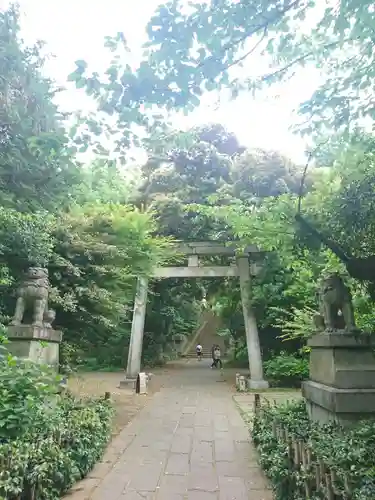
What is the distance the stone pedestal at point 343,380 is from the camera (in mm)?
4270

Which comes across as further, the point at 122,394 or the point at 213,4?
the point at 122,394

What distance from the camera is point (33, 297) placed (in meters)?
6.21

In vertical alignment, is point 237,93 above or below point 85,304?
above

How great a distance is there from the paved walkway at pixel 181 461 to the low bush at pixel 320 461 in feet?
1.30

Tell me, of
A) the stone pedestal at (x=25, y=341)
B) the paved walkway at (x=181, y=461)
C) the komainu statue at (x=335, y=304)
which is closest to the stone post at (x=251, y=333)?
the paved walkway at (x=181, y=461)

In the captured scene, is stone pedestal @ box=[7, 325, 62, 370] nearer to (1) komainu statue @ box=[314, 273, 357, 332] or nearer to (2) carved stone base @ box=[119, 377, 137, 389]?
(1) komainu statue @ box=[314, 273, 357, 332]

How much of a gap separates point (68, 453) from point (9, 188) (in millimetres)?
4759

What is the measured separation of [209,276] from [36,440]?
10.9 metres

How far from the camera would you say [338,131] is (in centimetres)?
431

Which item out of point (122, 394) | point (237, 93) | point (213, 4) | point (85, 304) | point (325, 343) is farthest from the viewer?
point (122, 394)

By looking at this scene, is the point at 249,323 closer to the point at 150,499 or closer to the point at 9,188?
the point at 9,188

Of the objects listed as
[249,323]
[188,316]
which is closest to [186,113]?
[249,323]

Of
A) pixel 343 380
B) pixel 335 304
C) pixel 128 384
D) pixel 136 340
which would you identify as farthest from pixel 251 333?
pixel 343 380

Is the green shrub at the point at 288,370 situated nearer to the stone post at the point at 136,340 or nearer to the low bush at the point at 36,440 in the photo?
the stone post at the point at 136,340
